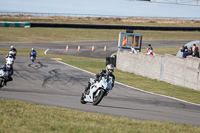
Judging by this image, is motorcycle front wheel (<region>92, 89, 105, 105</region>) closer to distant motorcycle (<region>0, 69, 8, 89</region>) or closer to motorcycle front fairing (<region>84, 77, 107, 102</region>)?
motorcycle front fairing (<region>84, 77, 107, 102</region>)

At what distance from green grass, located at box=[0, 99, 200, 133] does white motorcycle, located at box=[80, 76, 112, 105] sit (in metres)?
1.68

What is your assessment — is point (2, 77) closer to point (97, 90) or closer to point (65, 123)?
point (97, 90)

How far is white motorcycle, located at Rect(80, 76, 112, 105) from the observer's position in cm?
1162

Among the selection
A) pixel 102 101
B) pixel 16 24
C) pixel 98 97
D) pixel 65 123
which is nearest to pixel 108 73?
pixel 98 97

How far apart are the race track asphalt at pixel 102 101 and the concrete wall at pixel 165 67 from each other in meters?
3.87

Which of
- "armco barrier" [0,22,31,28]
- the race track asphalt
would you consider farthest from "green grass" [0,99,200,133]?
"armco barrier" [0,22,31,28]

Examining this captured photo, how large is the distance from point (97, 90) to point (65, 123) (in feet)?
11.9

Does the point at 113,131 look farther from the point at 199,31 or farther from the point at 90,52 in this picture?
the point at 199,31

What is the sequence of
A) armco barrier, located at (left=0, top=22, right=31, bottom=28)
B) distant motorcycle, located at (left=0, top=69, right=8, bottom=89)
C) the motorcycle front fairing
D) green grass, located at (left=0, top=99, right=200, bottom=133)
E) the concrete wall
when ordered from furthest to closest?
armco barrier, located at (left=0, top=22, right=31, bottom=28) → the concrete wall → distant motorcycle, located at (left=0, top=69, right=8, bottom=89) → the motorcycle front fairing → green grass, located at (left=0, top=99, right=200, bottom=133)

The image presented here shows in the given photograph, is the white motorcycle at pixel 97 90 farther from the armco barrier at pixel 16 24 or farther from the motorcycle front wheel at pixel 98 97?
the armco barrier at pixel 16 24

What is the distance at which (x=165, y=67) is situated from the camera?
22703mm

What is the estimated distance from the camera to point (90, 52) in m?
43.6

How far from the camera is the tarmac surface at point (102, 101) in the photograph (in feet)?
38.6

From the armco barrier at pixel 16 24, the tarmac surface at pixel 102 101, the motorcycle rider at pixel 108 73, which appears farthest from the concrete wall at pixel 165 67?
the armco barrier at pixel 16 24
